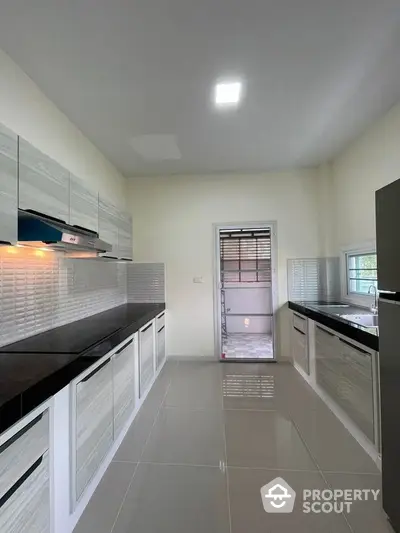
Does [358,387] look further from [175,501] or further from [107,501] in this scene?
[107,501]

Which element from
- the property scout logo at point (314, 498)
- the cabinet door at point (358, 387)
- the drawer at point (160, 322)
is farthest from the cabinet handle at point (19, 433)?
the drawer at point (160, 322)

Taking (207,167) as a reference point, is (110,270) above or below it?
below

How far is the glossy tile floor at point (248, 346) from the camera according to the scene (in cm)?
487

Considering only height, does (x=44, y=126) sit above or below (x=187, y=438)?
above

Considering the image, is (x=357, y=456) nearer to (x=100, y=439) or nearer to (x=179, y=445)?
(x=179, y=445)

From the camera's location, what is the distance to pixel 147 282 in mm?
4555

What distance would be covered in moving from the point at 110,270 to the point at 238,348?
9.29 feet

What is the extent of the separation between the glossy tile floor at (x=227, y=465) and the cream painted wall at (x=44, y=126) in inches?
98.2

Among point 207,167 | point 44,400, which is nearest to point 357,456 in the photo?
point 44,400

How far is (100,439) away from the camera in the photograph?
1.94 meters

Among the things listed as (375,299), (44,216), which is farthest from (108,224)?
(375,299)

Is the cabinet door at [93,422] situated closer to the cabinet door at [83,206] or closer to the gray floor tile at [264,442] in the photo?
the gray floor tile at [264,442]

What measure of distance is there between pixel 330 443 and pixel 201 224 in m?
3.15

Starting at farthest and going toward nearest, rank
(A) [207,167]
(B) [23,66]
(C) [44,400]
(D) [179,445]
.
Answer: (A) [207,167] → (D) [179,445] → (B) [23,66] → (C) [44,400]
